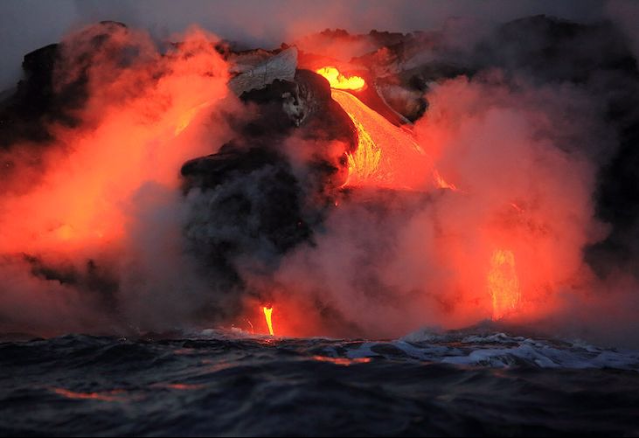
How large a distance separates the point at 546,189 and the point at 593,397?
9075 mm

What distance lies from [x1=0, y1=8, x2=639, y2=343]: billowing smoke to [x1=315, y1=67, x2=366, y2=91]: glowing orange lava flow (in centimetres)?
34

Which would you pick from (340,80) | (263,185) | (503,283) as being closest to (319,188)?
(263,185)

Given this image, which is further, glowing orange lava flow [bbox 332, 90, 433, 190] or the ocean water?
glowing orange lava flow [bbox 332, 90, 433, 190]

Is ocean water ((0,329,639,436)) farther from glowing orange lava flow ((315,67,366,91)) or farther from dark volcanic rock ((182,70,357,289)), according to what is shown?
glowing orange lava flow ((315,67,366,91))

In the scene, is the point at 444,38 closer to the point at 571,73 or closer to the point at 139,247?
the point at 571,73

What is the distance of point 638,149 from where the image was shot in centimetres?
1488

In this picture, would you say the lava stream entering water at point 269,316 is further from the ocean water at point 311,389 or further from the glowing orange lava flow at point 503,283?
the glowing orange lava flow at point 503,283

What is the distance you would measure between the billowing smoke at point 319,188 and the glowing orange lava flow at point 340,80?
336mm

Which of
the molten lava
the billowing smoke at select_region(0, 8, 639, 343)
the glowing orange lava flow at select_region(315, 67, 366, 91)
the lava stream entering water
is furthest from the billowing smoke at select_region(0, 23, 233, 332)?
the molten lava

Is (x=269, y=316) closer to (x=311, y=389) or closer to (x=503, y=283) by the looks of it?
(x=503, y=283)

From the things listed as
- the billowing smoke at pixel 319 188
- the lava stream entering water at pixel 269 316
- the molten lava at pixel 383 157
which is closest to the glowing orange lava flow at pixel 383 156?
the molten lava at pixel 383 157

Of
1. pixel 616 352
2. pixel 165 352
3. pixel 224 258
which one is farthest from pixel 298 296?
pixel 616 352

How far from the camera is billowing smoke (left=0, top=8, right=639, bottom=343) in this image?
1180cm

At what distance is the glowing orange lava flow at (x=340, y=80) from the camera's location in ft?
52.6
